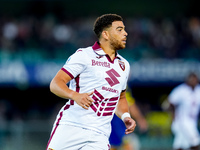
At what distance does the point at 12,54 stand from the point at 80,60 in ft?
40.8

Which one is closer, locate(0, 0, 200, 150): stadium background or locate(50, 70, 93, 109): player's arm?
locate(50, 70, 93, 109): player's arm

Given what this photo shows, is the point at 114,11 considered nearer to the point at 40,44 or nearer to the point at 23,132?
the point at 40,44

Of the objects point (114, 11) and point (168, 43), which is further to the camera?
point (114, 11)

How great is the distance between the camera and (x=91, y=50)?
484 centimetres

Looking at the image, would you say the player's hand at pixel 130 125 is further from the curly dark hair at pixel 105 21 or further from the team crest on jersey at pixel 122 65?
the curly dark hair at pixel 105 21

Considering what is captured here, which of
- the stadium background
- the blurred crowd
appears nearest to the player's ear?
the stadium background

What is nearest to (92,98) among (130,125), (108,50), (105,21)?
(130,125)

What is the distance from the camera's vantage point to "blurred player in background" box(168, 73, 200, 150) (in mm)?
10320

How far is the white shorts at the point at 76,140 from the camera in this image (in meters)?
4.58

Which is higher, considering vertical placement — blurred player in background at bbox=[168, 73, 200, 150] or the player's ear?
the player's ear

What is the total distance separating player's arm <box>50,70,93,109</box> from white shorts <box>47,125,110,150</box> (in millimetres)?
437

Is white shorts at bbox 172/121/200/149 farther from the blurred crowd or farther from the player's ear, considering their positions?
the blurred crowd

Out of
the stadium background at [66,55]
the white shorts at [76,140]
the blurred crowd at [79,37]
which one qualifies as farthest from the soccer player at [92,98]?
the blurred crowd at [79,37]

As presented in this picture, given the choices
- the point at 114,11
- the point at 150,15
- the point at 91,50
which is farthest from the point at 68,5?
the point at 91,50
